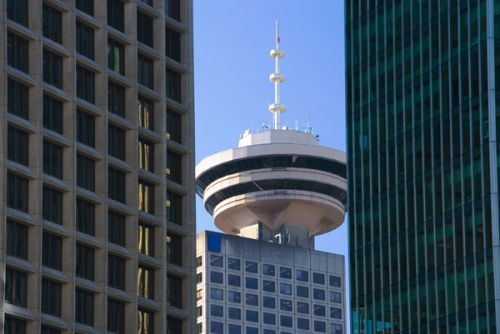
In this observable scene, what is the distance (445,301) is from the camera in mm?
123375

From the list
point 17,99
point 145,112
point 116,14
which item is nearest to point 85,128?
point 17,99

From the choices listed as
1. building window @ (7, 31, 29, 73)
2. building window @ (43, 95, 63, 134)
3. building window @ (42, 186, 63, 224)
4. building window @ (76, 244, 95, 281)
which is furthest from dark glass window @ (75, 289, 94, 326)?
building window @ (7, 31, 29, 73)

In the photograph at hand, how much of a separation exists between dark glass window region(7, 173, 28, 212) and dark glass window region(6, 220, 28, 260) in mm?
1183

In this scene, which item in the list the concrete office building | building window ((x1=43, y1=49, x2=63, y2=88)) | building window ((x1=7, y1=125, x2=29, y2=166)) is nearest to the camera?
the concrete office building

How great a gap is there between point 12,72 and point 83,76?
834 centimetres

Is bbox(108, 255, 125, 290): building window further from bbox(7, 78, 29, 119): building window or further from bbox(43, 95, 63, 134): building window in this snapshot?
bbox(7, 78, 29, 119): building window

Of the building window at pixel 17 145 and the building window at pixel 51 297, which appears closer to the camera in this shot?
the building window at pixel 17 145

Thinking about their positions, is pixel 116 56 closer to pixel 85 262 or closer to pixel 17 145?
pixel 17 145

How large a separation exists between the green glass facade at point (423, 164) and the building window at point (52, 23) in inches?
1075

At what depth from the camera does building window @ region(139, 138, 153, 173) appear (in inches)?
4975

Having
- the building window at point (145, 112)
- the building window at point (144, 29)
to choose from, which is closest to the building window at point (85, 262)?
the building window at point (145, 112)

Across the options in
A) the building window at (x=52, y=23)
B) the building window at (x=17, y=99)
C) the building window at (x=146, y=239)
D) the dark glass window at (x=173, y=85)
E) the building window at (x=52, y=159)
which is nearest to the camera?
the building window at (x=17, y=99)

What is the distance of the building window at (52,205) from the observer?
116 metres

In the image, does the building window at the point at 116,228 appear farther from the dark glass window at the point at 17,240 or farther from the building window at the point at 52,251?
the dark glass window at the point at 17,240
